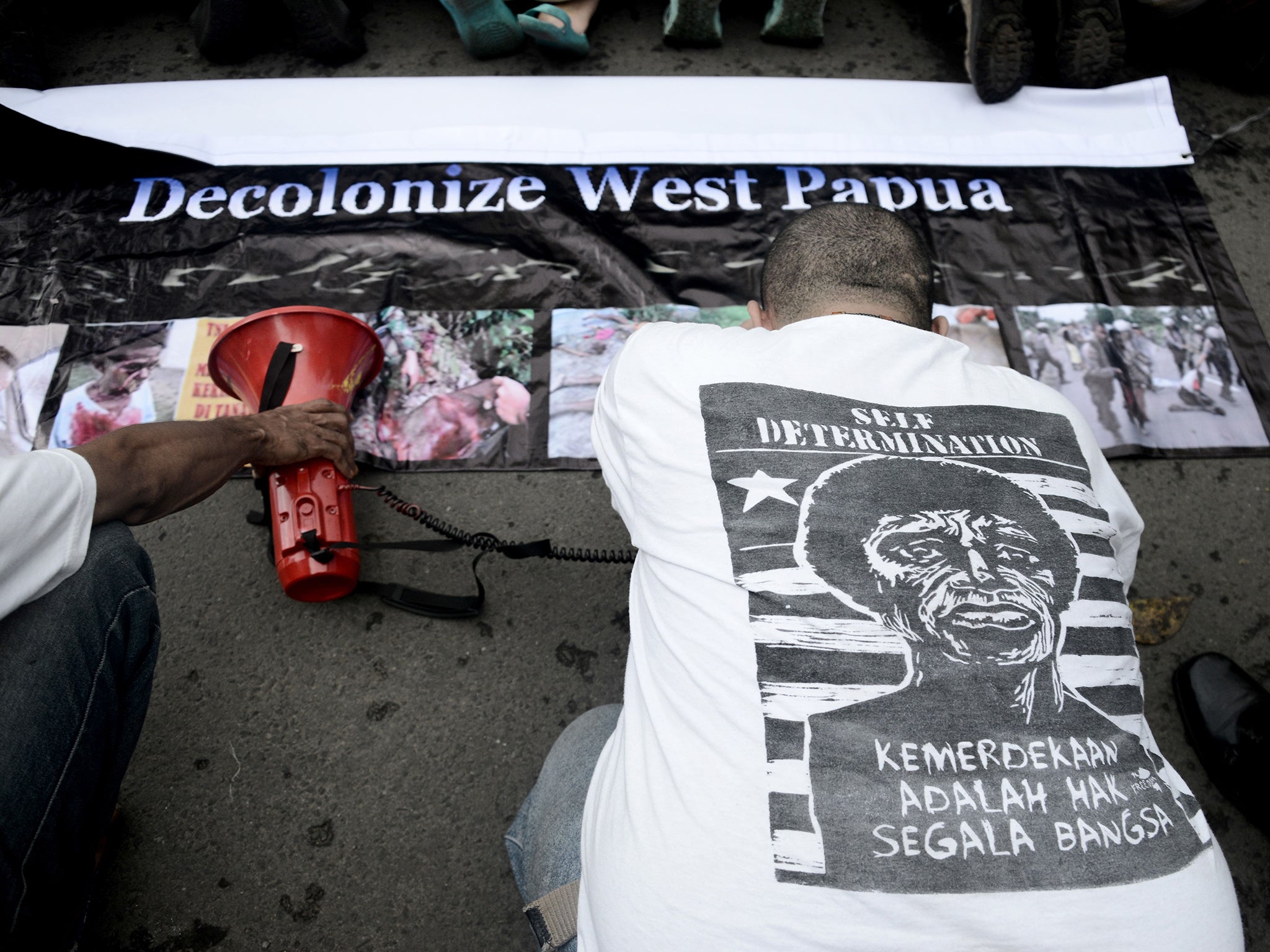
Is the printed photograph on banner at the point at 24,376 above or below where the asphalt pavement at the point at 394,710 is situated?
above

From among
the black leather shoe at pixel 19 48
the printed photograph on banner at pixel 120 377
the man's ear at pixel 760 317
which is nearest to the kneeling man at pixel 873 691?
the man's ear at pixel 760 317

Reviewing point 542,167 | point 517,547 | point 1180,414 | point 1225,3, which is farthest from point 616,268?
point 1225,3

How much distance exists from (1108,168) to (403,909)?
271 centimetres

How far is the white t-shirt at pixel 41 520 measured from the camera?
933 mm

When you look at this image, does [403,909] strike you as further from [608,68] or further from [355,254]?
[608,68]

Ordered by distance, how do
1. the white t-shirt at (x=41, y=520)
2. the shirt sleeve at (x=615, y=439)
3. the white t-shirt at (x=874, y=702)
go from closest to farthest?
the white t-shirt at (x=874, y=702) → the white t-shirt at (x=41, y=520) → the shirt sleeve at (x=615, y=439)

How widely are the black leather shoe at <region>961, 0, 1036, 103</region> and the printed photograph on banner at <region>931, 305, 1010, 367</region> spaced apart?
816mm

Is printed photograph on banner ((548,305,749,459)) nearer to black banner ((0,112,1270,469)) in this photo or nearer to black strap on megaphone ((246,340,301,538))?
black banner ((0,112,1270,469))

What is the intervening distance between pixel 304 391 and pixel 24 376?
82 centimetres

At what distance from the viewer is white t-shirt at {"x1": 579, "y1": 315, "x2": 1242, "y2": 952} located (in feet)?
2.62

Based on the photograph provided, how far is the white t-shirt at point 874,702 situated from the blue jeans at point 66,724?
2.43ft

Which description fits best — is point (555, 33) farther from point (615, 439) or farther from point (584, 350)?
point (615, 439)

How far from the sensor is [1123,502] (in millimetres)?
1183

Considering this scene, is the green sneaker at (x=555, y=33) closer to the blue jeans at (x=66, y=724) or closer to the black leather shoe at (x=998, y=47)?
the black leather shoe at (x=998, y=47)
